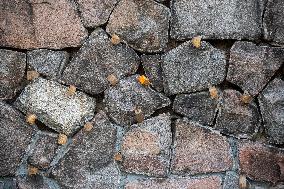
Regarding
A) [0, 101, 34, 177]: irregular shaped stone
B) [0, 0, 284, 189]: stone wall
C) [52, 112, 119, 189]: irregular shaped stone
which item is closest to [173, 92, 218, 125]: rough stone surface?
[0, 0, 284, 189]: stone wall

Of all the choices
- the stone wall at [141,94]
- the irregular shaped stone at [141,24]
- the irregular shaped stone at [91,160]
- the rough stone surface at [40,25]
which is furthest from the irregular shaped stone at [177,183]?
the rough stone surface at [40,25]

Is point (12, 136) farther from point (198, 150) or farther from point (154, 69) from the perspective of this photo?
point (198, 150)

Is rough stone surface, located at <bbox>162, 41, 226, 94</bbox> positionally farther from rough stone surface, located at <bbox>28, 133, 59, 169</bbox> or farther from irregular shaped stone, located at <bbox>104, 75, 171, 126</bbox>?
rough stone surface, located at <bbox>28, 133, 59, 169</bbox>

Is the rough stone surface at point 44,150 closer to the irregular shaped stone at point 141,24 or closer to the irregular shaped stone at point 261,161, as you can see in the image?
the irregular shaped stone at point 141,24

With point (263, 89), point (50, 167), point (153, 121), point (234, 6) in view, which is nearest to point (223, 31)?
point (234, 6)

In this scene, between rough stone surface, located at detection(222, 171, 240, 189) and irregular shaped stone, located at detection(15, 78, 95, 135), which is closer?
irregular shaped stone, located at detection(15, 78, 95, 135)

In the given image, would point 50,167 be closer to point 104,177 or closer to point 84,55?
point 104,177

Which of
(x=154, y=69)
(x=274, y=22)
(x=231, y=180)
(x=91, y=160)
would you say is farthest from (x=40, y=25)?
(x=231, y=180)

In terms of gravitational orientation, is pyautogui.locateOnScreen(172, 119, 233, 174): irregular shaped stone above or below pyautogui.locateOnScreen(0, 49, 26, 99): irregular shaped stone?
below
